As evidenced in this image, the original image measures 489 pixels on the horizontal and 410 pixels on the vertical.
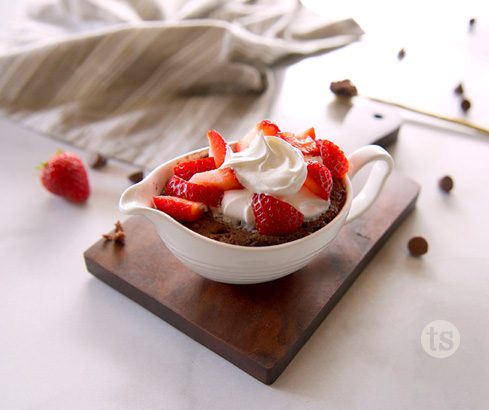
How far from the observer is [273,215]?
0.92m

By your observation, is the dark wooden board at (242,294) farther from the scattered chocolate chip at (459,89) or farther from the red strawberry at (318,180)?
the scattered chocolate chip at (459,89)

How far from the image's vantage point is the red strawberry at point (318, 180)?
38.4 inches

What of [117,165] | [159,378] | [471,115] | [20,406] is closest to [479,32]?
[471,115]

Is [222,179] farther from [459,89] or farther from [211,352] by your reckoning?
[459,89]

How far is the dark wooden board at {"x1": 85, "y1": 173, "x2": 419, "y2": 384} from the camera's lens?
38.3 inches

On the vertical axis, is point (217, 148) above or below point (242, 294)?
above

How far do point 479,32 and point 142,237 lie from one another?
5.78ft

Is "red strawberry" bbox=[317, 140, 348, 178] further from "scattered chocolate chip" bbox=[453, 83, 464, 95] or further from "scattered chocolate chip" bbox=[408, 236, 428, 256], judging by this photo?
"scattered chocolate chip" bbox=[453, 83, 464, 95]

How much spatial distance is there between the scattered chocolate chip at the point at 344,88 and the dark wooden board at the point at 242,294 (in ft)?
1.99

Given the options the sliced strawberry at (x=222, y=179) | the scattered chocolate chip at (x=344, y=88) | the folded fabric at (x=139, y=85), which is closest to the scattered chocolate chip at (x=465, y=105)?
the scattered chocolate chip at (x=344, y=88)

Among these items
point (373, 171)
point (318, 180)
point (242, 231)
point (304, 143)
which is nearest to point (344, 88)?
point (373, 171)

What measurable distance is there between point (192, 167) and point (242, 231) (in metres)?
0.18

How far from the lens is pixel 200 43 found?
172cm

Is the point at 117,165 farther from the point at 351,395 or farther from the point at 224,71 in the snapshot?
the point at 351,395
